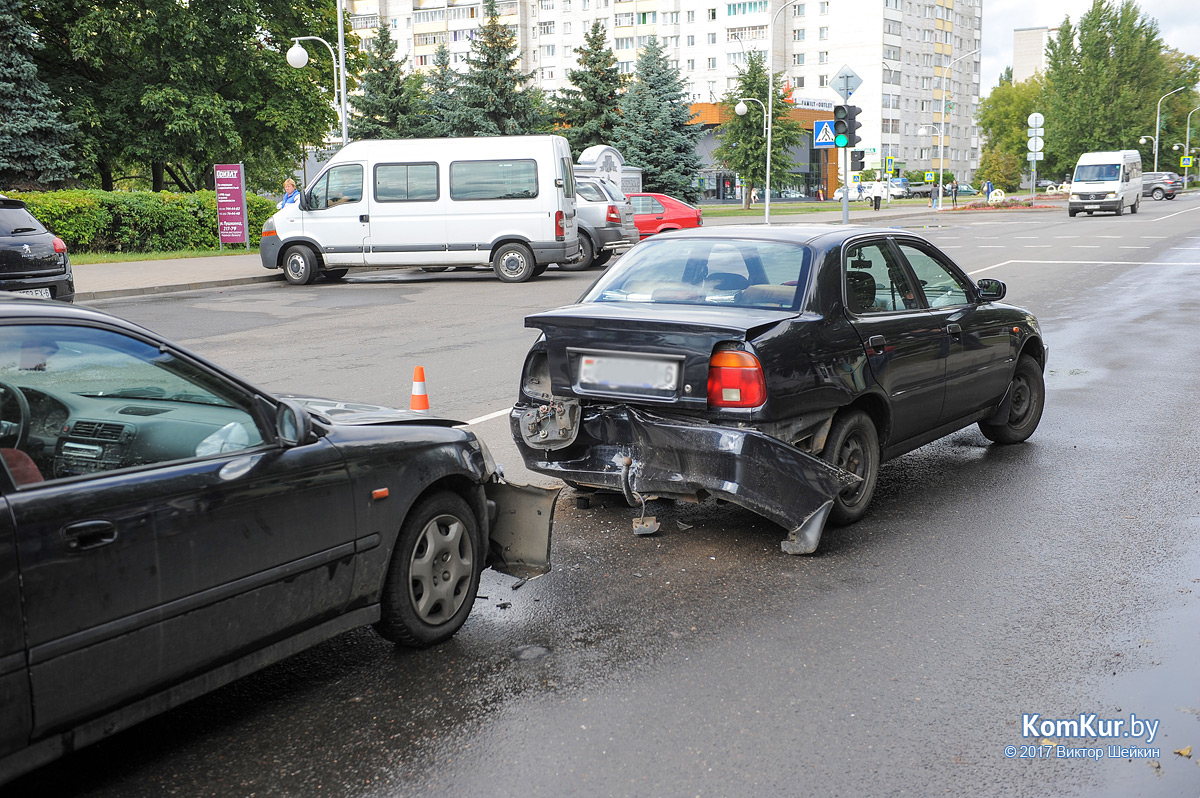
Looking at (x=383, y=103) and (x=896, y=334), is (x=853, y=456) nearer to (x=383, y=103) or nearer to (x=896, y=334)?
(x=896, y=334)

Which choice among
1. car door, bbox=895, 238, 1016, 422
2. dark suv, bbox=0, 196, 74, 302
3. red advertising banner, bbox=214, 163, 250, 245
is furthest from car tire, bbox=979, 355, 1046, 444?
red advertising banner, bbox=214, 163, 250, 245

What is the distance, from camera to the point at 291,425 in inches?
144

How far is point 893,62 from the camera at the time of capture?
10594 cm

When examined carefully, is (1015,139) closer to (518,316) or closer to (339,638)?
(518,316)

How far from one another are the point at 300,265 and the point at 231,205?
6488 mm

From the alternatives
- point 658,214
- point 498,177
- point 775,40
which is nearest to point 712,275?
point 498,177

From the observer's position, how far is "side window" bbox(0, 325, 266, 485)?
3004 millimetres

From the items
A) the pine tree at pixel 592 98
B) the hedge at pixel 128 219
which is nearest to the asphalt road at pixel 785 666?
the hedge at pixel 128 219

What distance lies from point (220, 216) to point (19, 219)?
13.4 metres

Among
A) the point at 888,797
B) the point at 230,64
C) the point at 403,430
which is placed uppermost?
the point at 230,64

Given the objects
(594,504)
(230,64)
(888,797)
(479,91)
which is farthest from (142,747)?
(479,91)

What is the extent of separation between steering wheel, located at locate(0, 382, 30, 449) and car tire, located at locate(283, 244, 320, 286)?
61.1ft

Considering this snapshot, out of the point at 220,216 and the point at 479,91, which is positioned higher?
the point at 479,91

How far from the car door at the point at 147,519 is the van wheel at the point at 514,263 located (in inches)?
680
